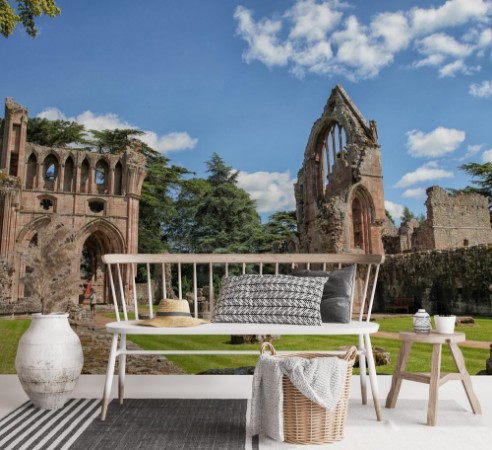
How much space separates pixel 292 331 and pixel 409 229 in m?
20.0

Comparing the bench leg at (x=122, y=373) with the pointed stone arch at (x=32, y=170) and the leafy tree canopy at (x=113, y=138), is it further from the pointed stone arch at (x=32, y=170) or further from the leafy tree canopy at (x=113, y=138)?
the leafy tree canopy at (x=113, y=138)

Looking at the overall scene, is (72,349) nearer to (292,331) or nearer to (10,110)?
(292,331)

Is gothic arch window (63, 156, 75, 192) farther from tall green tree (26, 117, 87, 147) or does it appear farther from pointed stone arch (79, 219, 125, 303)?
tall green tree (26, 117, 87, 147)

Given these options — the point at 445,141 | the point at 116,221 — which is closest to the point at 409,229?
the point at 445,141

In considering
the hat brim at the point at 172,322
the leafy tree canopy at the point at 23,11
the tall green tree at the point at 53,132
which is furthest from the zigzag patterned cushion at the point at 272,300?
the tall green tree at the point at 53,132

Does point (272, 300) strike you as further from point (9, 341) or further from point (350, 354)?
point (9, 341)

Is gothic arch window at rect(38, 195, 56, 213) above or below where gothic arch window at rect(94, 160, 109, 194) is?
below

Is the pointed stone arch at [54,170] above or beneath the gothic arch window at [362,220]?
above

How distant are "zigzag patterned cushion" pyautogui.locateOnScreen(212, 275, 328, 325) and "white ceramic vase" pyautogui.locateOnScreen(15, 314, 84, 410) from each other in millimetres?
930

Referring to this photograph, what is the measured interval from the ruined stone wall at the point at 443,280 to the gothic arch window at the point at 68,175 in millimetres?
12816

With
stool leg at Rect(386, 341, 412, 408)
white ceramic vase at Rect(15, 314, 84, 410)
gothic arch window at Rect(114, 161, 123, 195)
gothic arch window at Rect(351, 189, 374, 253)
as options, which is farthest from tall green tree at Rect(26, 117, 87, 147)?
stool leg at Rect(386, 341, 412, 408)

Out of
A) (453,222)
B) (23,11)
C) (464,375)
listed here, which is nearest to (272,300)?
(464,375)

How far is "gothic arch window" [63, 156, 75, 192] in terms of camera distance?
19422 mm

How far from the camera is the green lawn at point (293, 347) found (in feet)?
18.5
